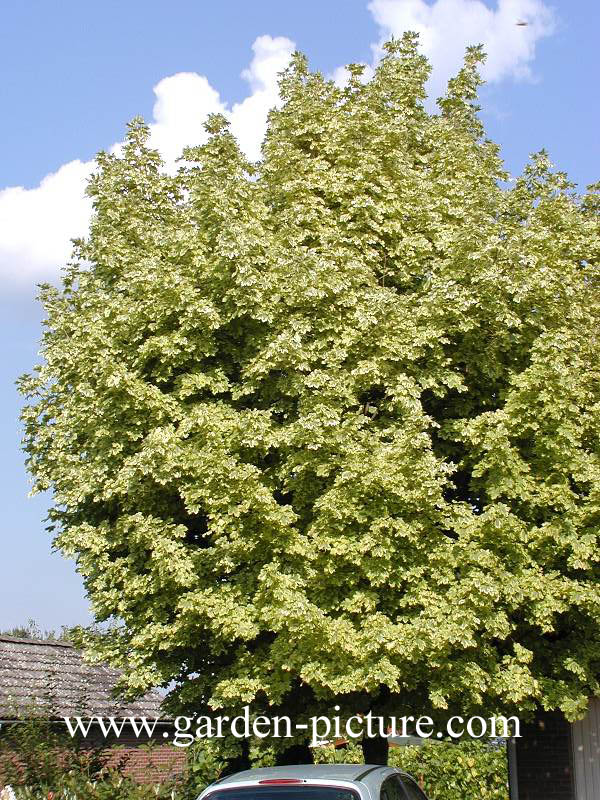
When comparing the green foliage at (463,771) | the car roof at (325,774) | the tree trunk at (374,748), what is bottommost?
the green foliage at (463,771)

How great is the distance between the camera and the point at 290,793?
760 centimetres

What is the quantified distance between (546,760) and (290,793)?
12.3 m

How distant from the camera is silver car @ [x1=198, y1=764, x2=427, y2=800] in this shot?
758 centimetres

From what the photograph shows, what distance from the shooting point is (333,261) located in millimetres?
14547

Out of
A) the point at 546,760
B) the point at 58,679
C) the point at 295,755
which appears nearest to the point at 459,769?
the point at 546,760

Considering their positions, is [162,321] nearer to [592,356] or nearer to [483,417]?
[483,417]

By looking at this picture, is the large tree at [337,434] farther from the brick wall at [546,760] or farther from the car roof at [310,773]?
the car roof at [310,773]

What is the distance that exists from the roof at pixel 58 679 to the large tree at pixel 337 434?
875cm

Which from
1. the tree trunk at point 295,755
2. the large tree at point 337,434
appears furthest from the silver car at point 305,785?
the tree trunk at point 295,755

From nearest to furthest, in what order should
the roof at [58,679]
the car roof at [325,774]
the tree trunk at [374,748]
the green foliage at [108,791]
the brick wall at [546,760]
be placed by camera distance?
the car roof at [325,774] → the green foliage at [108,791] → the tree trunk at [374,748] → the brick wall at [546,760] → the roof at [58,679]

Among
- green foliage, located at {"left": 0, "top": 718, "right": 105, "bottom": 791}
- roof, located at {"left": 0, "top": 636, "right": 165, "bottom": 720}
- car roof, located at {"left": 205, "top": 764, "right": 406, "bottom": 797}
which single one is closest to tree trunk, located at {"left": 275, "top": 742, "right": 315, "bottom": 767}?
green foliage, located at {"left": 0, "top": 718, "right": 105, "bottom": 791}

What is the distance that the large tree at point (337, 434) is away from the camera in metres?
12.9

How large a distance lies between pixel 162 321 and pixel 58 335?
10.0 feet

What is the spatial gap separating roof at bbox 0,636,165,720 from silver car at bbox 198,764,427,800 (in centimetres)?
1481
